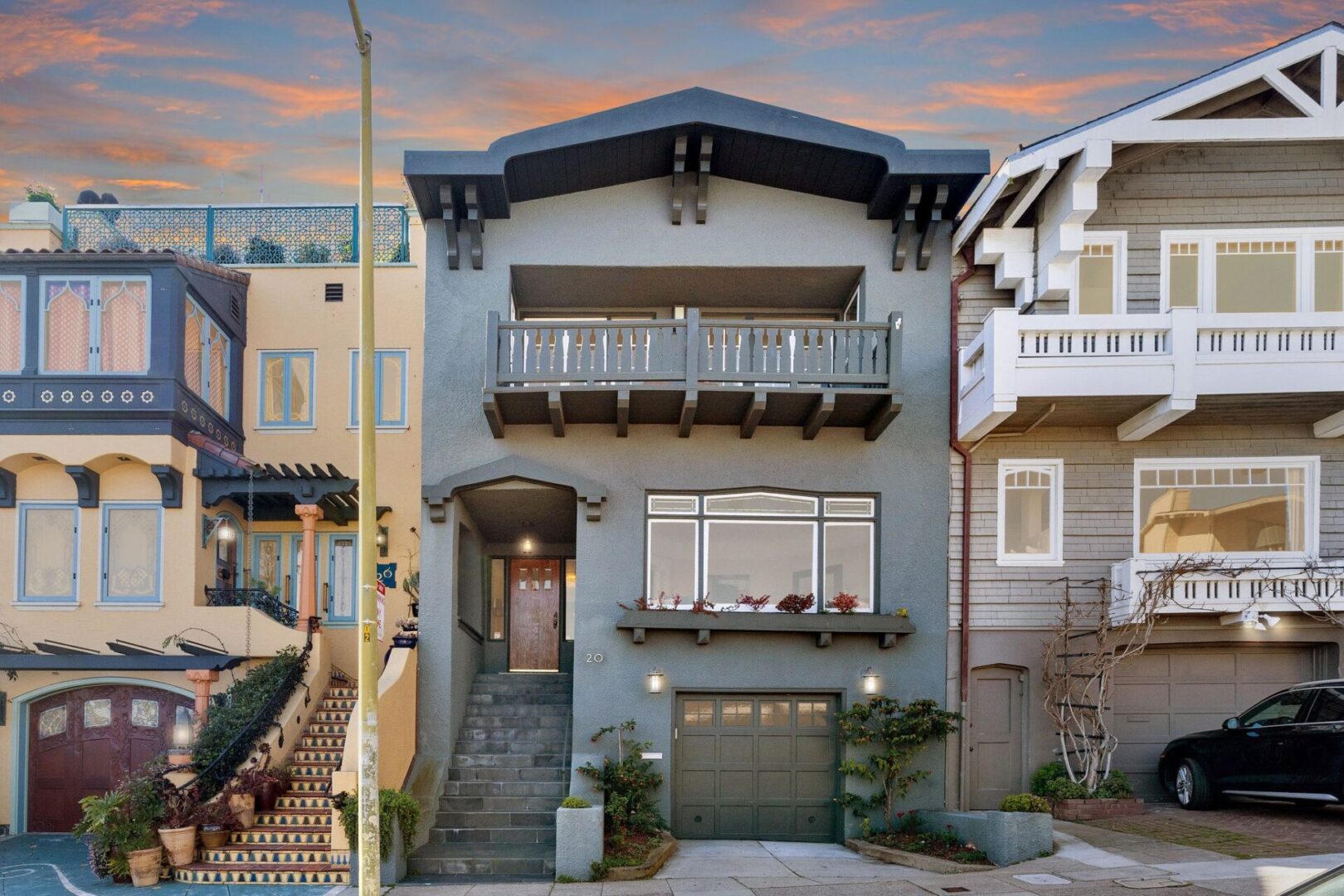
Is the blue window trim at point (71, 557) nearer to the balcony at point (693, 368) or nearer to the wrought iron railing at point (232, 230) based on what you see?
the wrought iron railing at point (232, 230)

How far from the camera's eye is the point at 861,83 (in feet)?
56.7

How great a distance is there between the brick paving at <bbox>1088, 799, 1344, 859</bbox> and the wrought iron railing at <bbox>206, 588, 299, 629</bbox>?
12.9m

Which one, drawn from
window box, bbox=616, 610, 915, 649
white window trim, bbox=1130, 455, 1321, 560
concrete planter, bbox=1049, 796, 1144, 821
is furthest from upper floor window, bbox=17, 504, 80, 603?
white window trim, bbox=1130, 455, 1321, 560

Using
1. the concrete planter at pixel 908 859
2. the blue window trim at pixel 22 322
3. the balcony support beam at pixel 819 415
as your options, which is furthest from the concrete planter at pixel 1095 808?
the blue window trim at pixel 22 322

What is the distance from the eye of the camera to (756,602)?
14992mm

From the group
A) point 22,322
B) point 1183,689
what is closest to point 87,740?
point 22,322

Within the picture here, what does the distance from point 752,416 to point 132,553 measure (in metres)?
10.4

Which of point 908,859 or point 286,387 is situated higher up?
point 286,387

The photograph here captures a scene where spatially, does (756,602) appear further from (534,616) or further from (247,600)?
(247,600)

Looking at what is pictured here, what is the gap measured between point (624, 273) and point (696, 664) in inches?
235

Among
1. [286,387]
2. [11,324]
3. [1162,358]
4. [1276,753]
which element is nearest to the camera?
[1276,753]

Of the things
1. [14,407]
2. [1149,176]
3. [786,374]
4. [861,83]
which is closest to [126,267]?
[14,407]

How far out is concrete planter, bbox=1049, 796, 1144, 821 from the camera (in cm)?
1387

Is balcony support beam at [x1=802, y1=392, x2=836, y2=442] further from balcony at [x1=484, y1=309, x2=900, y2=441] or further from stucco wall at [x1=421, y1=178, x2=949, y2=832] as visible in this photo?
stucco wall at [x1=421, y1=178, x2=949, y2=832]
